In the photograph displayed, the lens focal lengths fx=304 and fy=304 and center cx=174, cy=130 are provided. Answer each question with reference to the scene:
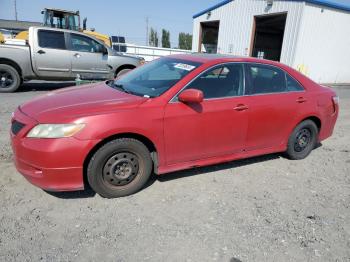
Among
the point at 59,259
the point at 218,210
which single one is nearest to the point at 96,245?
the point at 59,259

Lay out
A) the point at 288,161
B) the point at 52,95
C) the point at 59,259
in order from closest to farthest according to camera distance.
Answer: the point at 59,259, the point at 52,95, the point at 288,161

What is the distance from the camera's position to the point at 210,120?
12.2ft

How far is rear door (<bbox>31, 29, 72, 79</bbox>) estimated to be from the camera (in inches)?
360

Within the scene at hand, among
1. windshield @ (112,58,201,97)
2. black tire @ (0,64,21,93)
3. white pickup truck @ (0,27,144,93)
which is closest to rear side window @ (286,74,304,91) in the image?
windshield @ (112,58,201,97)

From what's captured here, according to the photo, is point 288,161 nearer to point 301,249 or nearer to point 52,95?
point 301,249

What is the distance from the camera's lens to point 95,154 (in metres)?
3.16

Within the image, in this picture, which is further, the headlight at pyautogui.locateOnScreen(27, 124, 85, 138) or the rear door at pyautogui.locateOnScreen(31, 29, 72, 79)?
the rear door at pyautogui.locateOnScreen(31, 29, 72, 79)

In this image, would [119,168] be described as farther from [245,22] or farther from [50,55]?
A: [245,22]

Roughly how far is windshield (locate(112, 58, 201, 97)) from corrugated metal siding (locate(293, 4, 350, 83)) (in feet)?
44.8

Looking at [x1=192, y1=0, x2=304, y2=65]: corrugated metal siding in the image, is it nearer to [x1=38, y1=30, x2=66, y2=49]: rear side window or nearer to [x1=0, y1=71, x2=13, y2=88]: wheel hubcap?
[x1=38, y1=30, x2=66, y2=49]: rear side window

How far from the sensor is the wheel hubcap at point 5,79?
29.4 feet

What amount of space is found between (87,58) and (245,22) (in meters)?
12.5

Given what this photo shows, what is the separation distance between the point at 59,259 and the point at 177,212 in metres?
1.24

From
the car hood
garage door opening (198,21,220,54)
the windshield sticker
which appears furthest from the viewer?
garage door opening (198,21,220,54)
